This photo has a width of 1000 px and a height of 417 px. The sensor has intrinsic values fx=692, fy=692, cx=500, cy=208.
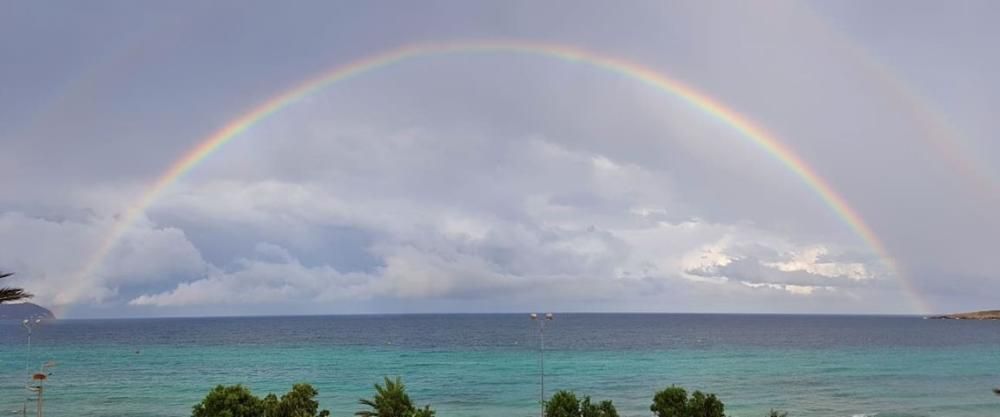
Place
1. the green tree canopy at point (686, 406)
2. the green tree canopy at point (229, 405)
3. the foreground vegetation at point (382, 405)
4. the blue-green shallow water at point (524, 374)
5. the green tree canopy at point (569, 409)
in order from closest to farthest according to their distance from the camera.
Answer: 1. the green tree canopy at point (229, 405)
2. the foreground vegetation at point (382, 405)
3. the green tree canopy at point (569, 409)
4. the green tree canopy at point (686, 406)
5. the blue-green shallow water at point (524, 374)

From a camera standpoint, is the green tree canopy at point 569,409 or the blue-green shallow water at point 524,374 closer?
the green tree canopy at point 569,409

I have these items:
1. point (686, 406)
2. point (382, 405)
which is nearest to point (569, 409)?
point (686, 406)

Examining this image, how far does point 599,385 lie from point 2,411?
6371 centimetres

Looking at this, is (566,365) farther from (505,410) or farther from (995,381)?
Answer: (995,381)

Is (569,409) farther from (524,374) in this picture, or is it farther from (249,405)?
(524,374)

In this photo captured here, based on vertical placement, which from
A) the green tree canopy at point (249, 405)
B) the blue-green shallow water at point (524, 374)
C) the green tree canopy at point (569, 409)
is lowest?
the blue-green shallow water at point (524, 374)

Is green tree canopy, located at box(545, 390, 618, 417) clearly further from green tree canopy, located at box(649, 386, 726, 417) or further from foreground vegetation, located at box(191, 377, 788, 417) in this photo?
green tree canopy, located at box(649, 386, 726, 417)

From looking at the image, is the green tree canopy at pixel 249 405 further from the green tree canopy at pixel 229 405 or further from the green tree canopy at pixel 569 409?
the green tree canopy at pixel 569 409

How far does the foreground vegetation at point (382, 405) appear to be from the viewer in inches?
1304

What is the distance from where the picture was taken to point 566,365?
112750 mm

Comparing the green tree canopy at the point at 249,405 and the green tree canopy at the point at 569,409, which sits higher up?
the green tree canopy at the point at 249,405

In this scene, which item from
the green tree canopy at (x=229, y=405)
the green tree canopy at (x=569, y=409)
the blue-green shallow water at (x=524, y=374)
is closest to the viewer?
the green tree canopy at (x=229, y=405)

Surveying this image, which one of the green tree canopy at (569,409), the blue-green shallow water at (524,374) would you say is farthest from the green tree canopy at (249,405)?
the blue-green shallow water at (524,374)

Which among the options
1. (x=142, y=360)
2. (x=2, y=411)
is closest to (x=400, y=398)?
(x=2, y=411)
